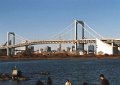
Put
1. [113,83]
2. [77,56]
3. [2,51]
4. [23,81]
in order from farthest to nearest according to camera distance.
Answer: [2,51] < [77,56] < [23,81] < [113,83]

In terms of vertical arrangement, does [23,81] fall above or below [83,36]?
below

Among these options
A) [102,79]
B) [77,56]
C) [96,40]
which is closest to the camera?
[102,79]

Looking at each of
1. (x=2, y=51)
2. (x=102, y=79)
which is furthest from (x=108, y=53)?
(x=102, y=79)

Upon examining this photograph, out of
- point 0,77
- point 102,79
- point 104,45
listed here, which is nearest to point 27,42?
point 104,45

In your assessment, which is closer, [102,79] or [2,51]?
[102,79]

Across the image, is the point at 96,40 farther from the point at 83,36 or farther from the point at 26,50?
the point at 26,50

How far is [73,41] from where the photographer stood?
131m

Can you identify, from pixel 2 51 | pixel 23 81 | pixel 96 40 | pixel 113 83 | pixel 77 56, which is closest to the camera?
pixel 113 83

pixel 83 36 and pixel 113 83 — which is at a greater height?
pixel 83 36

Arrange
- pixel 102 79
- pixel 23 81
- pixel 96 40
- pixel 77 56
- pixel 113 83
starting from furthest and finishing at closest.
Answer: pixel 77 56
pixel 96 40
pixel 23 81
pixel 113 83
pixel 102 79

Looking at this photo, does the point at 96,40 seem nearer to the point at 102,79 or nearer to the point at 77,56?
the point at 77,56

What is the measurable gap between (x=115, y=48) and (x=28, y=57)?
27494mm

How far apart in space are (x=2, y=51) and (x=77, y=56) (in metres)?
28.9

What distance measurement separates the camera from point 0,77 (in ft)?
144
